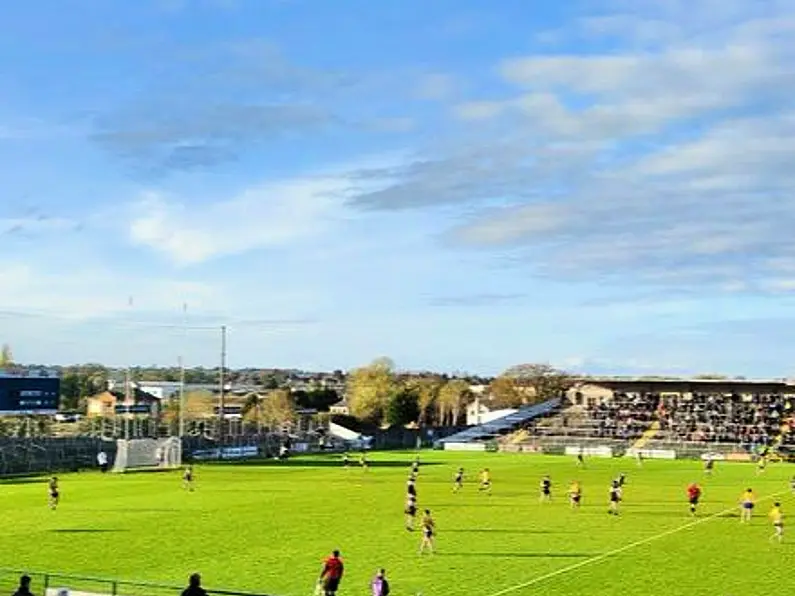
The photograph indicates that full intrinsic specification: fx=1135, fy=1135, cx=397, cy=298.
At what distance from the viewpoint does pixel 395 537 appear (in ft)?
136

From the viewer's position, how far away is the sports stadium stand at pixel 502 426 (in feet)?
389

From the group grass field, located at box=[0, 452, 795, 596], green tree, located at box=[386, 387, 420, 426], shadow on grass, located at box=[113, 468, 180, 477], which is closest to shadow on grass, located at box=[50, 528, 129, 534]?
grass field, located at box=[0, 452, 795, 596]

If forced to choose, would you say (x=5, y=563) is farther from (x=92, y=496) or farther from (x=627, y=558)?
(x=92, y=496)

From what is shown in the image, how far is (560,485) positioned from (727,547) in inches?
1118

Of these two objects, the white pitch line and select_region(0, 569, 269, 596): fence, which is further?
the white pitch line

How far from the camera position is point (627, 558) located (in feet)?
120

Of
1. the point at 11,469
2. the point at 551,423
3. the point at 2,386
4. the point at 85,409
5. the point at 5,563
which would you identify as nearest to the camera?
the point at 5,563

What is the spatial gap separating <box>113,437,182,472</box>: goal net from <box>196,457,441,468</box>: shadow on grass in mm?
4034

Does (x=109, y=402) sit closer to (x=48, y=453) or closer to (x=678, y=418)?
(x=678, y=418)

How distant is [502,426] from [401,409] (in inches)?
1628

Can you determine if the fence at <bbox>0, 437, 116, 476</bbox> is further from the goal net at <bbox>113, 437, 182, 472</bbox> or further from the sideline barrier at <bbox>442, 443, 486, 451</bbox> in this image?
the sideline barrier at <bbox>442, 443, 486, 451</bbox>

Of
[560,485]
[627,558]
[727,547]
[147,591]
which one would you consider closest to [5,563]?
[147,591]

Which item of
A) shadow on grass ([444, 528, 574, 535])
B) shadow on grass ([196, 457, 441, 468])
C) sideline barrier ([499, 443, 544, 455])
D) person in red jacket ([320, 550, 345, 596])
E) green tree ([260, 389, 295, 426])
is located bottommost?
shadow on grass ([196, 457, 441, 468])

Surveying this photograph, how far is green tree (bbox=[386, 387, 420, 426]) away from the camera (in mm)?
163500
